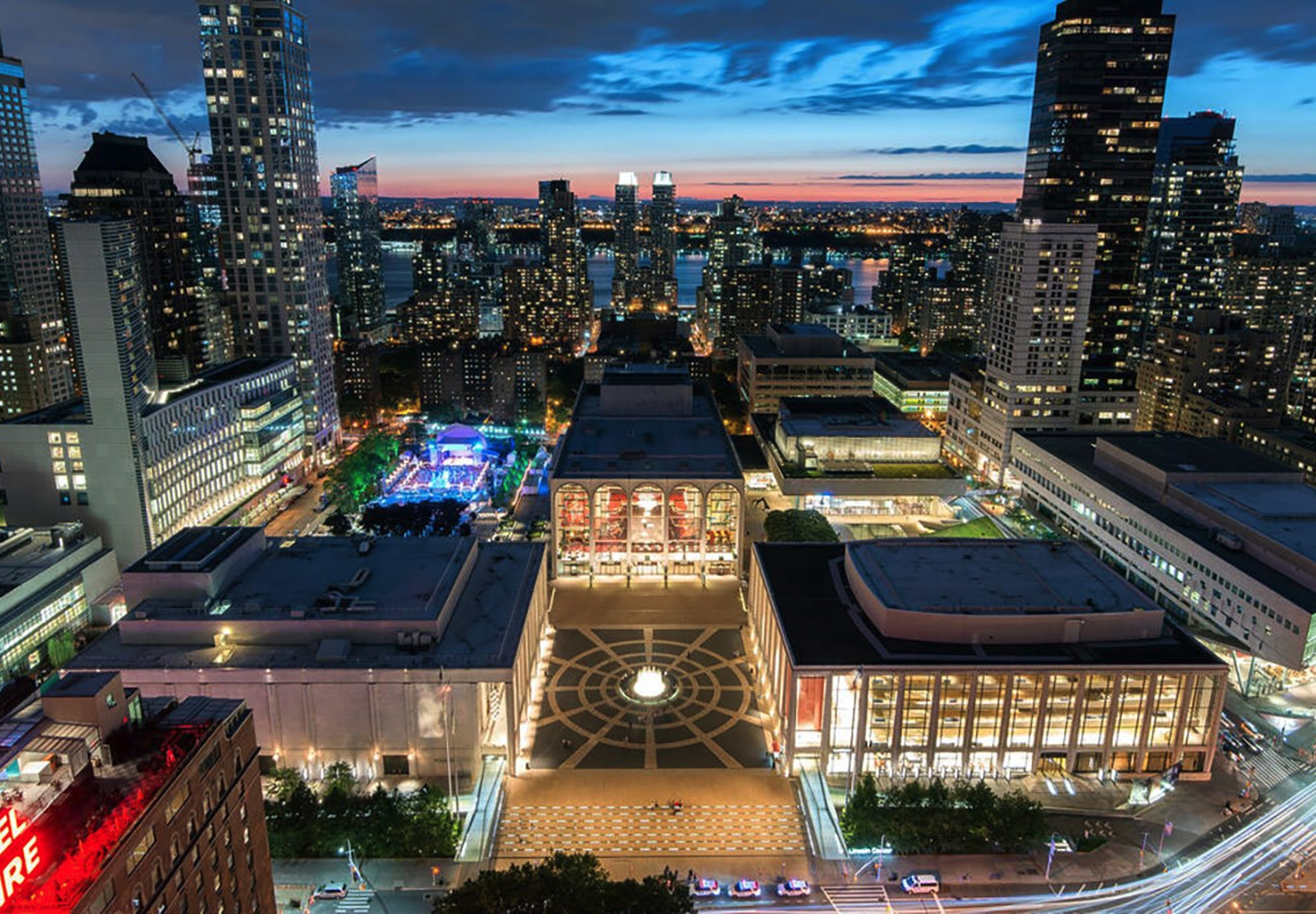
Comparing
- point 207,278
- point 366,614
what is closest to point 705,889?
point 366,614

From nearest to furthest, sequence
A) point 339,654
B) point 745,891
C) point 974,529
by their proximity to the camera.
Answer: point 745,891
point 339,654
point 974,529

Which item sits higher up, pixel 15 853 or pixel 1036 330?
pixel 1036 330

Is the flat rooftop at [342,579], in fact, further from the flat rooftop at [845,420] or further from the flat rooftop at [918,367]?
the flat rooftop at [918,367]

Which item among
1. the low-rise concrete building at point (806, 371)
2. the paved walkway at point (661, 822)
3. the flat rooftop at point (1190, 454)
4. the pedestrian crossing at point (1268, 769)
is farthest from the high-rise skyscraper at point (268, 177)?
the pedestrian crossing at point (1268, 769)

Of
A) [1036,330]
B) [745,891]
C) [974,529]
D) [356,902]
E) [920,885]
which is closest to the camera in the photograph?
[356,902]

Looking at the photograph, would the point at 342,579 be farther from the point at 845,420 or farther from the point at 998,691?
the point at 845,420

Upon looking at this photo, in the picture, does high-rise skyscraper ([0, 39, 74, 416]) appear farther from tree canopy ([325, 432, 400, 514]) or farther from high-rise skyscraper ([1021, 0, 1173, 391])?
high-rise skyscraper ([1021, 0, 1173, 391])
